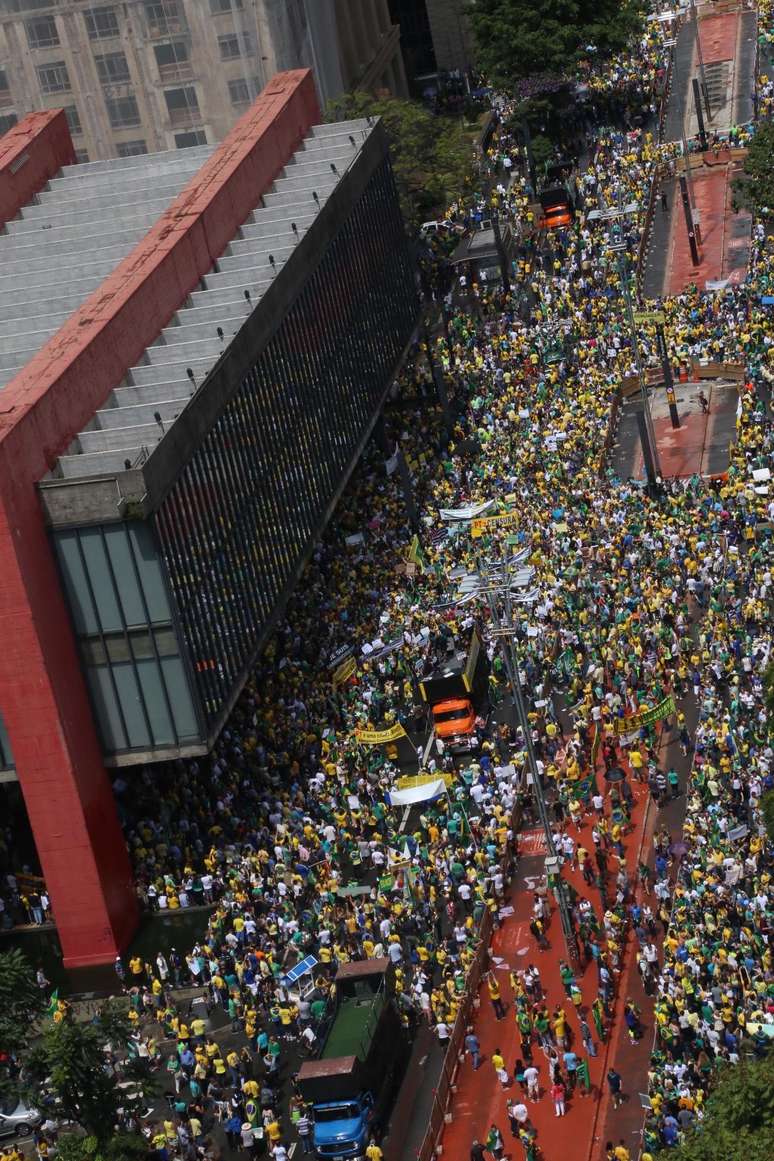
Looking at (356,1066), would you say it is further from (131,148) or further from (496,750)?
(131,148)

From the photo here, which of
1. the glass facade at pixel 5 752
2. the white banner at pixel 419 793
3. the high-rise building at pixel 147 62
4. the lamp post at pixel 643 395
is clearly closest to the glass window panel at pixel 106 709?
the glass facade at pixel 5 752

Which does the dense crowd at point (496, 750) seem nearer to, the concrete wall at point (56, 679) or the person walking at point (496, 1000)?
the person walking at point (496, 1000)

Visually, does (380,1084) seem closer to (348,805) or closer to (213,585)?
(348,805)

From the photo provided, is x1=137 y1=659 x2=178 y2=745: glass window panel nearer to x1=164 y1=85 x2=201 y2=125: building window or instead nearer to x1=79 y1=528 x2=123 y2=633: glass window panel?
x1=79 y1=528 x2=123 y2=633: glass window panel

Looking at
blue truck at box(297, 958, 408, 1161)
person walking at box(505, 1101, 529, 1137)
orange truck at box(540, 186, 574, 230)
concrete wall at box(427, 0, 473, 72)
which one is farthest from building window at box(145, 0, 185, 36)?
person walking at box(505, 1101, 529, 1137)

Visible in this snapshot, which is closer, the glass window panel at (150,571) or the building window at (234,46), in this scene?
the glass window panel at (150,571)

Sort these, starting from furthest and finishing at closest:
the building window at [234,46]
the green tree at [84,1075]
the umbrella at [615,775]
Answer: the building window at [234,46] → the umbrella at [615,775] → the green tree at [84,1075]
